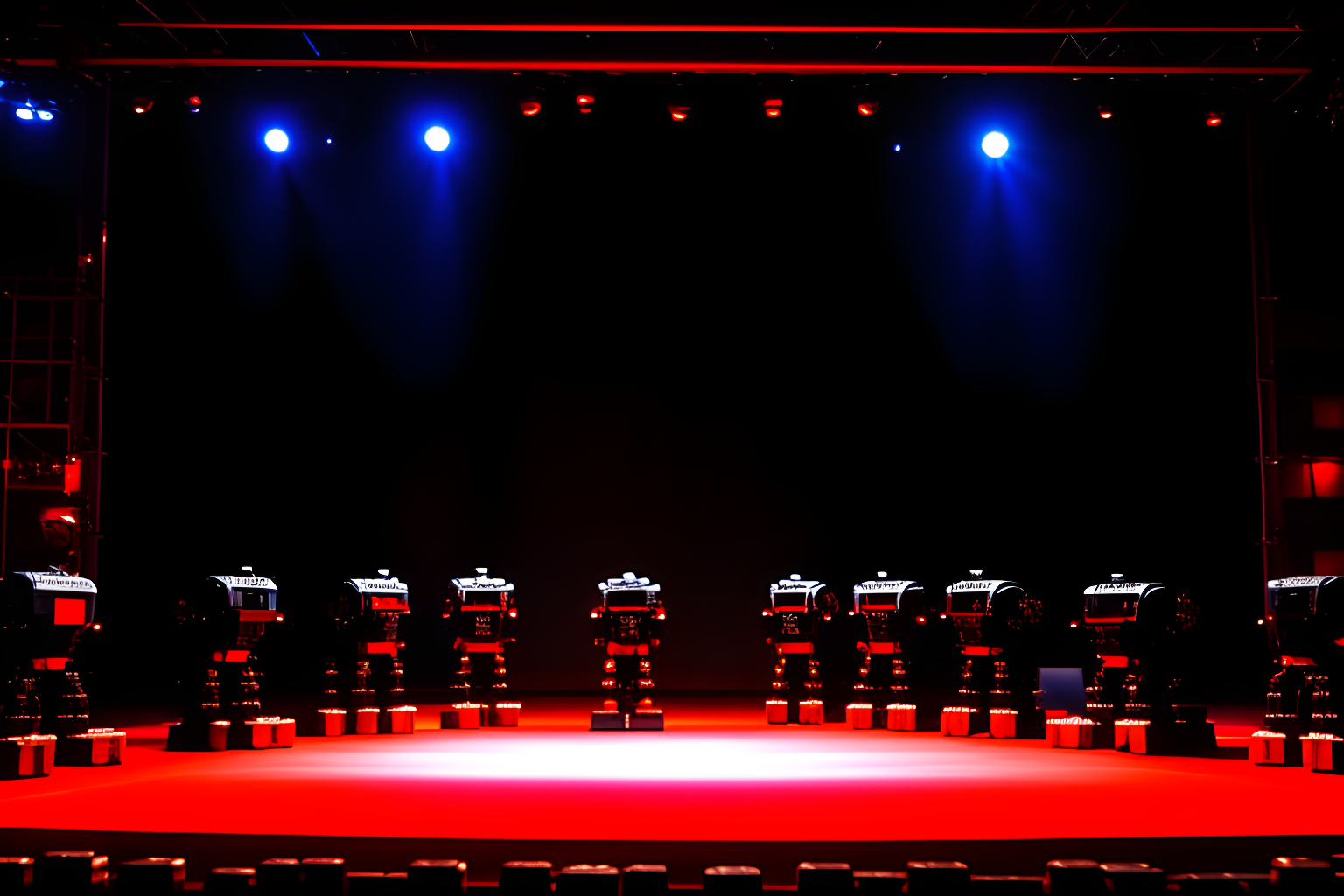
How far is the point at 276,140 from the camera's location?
12.4 meters

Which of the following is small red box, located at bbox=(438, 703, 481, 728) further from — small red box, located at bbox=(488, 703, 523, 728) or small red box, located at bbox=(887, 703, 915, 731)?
small red box, located at bbox=(887, 703, 915, 731)

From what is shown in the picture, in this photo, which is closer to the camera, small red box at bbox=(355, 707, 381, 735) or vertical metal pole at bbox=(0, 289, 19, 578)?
small red box at bbox=(355, 707, 381, 735)

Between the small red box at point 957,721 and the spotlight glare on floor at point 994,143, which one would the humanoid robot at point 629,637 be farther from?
the spotlight glare on floor at point 994,143

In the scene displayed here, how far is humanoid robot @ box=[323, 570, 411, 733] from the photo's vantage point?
27.3ft

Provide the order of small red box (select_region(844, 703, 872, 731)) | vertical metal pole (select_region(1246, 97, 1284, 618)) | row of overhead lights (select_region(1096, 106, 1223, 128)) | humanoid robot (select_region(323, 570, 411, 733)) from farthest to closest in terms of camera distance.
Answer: vertical metal pole (select_region(1246, 97, 1284, 618)) → row of overhead lights (select_region(1096, 106, 1223, 128)) → small red box (select_region(844, 703, 872, 731)) → humanoid robot (select_region(323, 570, 411, 733))

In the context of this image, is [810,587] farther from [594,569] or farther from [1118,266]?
[1118,266]

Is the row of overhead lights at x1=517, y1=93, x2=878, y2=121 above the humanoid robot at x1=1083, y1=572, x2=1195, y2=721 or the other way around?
above

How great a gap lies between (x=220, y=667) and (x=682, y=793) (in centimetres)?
374

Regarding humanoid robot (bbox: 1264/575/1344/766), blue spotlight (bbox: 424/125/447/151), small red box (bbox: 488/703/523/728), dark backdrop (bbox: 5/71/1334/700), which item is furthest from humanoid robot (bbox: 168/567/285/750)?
blue spotlight (bbox: 424/125/447/151)

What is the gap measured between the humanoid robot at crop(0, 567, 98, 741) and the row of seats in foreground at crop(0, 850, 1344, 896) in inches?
133

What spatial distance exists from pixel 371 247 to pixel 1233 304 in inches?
370

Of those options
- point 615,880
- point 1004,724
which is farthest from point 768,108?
point 615,880

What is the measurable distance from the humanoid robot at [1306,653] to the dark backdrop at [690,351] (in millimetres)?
5173

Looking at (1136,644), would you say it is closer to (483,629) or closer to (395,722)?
(483,629)
